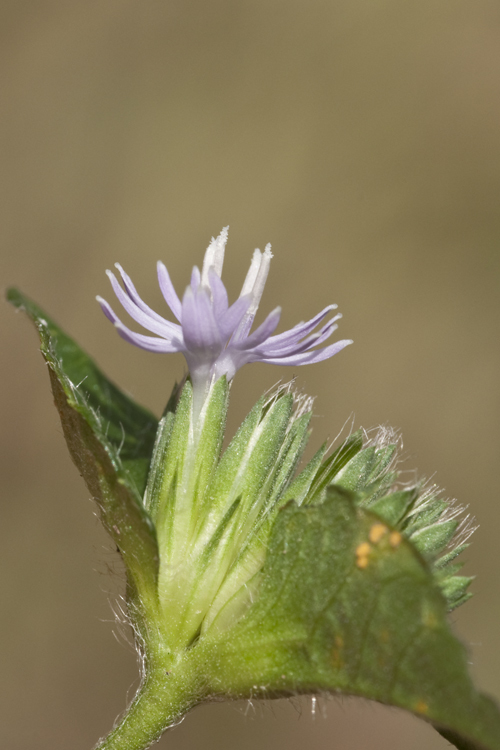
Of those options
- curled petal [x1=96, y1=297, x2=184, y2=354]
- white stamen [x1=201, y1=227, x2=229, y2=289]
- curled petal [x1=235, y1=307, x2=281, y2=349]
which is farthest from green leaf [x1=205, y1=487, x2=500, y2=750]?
white stamen [x1=201, y1=227, x2=229, y2=289]

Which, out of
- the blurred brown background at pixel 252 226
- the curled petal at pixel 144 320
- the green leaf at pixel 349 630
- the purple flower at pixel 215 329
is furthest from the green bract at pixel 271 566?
the blurred brown background at pixel 252 226

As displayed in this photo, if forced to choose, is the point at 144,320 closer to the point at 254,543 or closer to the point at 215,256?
the point at 215,256

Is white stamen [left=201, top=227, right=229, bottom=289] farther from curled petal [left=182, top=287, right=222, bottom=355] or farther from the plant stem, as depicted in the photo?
the plant stem

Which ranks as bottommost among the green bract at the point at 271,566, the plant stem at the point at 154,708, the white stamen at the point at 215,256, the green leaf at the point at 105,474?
the plant stem at the point at 154,708

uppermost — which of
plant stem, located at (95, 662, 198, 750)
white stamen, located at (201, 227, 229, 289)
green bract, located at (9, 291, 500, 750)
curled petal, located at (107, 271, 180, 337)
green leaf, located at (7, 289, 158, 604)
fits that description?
white stamen, located at (201, 227, 229, 289)

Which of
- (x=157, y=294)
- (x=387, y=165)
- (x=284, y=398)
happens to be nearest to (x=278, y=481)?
(x=284, y=398)

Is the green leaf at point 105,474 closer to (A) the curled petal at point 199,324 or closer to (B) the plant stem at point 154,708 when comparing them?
(B) the plant stem at point 154,708

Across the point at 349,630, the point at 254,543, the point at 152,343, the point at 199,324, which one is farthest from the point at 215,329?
the point at 349,630
